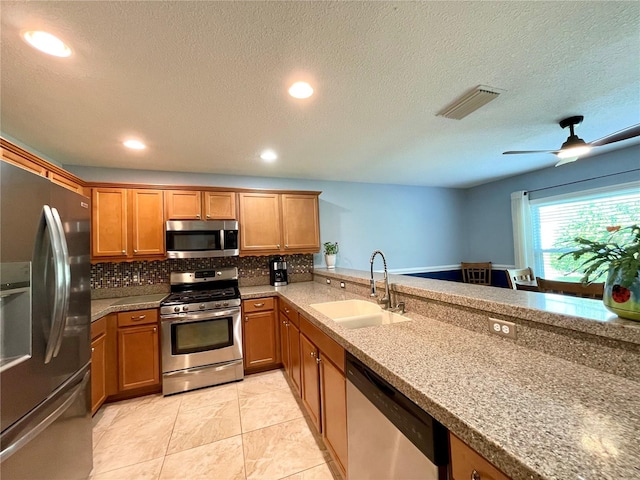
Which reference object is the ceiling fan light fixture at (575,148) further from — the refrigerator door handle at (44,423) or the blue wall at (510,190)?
the refrigerator door handle at (44,423)

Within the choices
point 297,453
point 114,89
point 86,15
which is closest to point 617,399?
point 297,453

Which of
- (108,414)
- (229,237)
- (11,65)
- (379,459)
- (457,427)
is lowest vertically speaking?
(108,414)

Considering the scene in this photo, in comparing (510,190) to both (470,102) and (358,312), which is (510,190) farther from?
(358,312)

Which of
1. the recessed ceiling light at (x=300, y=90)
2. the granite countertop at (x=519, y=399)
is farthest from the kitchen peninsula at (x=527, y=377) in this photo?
the recessed ceiling light at (x=300, y=90)

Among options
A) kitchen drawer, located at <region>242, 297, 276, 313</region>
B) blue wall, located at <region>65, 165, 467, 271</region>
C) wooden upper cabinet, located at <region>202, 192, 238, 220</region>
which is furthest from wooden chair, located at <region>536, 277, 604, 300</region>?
wooden upper cabinet, located at <region>202, 192, 238, 220</region>

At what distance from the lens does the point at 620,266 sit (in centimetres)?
86

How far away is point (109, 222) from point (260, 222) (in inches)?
62.0

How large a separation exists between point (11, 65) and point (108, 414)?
8.68ft

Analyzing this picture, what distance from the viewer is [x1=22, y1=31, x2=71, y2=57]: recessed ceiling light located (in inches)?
48.0

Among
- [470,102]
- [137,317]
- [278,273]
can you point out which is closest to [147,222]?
[137,317]

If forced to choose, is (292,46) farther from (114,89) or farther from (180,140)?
(180,140)

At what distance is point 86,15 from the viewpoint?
1134mm

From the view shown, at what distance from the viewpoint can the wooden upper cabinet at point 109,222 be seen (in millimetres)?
2701

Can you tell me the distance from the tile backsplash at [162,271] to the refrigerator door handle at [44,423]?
1.69 meters
